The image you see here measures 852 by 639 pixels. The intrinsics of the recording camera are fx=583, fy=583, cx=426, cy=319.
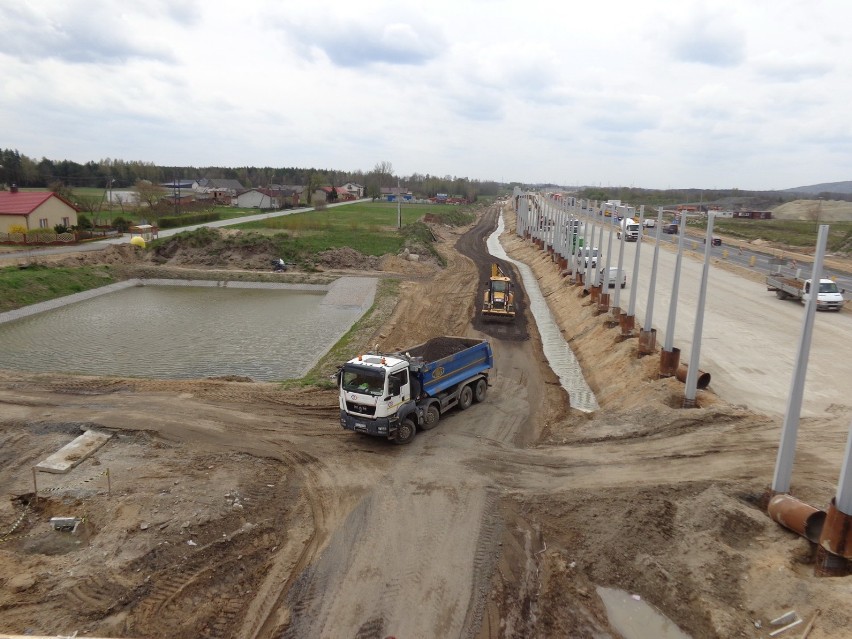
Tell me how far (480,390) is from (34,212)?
164ft

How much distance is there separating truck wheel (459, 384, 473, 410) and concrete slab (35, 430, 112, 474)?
10.4 meters

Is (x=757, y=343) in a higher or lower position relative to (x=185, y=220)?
lower

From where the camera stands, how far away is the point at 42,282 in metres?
37.6

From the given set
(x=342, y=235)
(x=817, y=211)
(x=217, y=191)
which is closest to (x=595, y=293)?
(x=342, y=235)

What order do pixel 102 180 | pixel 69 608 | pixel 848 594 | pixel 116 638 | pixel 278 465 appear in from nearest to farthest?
pixel 848 594 < pixel 116 638 < pixel 69 608 < pixel 278 465 < pixel 102 180

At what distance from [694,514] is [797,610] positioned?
119 inches

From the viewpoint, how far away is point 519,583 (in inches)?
410

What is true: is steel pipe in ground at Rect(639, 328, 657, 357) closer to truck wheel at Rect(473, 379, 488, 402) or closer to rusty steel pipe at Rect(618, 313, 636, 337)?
rusty steel pipe at Rect(618, 313, 636, 337)

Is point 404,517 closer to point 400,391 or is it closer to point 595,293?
point 400,391

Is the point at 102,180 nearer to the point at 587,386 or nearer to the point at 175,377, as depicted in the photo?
the point at 175,377

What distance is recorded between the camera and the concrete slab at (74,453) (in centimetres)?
1453

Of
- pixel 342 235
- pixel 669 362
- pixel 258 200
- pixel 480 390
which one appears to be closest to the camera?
pixel 669 362

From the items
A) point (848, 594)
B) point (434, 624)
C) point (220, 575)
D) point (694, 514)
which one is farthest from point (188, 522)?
point (848, 594)

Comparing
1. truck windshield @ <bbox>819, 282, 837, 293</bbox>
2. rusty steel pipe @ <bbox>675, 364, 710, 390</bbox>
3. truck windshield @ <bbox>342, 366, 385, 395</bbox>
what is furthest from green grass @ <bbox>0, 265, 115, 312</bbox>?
truck windshield @ <bbox>819, 282, 837, 293</bbox>
